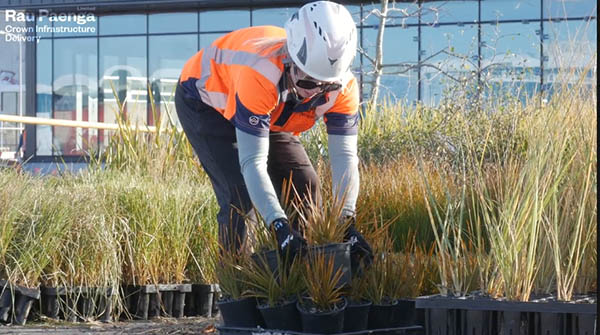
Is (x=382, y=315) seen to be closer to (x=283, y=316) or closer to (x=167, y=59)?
(x=283, y=316)

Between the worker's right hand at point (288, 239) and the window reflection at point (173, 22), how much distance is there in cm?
2479

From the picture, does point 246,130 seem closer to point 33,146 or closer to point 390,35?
point 390,35

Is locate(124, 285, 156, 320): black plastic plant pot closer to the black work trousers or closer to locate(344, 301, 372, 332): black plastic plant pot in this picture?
the black work trousers

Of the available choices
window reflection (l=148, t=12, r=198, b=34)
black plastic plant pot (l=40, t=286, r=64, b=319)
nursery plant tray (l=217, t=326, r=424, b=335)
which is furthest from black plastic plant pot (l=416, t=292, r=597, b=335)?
window reflection (l=148, t=12, r=198, b=34)

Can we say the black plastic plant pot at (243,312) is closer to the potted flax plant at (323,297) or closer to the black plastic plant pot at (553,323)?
the potted flax plant at (323,297)

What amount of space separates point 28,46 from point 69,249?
24670 mm

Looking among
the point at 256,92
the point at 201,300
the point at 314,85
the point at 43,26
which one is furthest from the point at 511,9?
the point at 256,92

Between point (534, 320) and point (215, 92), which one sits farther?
point (215, 92)

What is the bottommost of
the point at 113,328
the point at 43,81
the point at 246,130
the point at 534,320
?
the point at 113,328

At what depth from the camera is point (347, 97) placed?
15.3 feet

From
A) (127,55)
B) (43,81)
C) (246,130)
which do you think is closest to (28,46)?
(43,81)

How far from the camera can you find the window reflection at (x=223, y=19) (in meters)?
28.2

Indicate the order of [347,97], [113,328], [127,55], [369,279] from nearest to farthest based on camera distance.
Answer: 1. [369,279]
2. [347,97]
3. [113,328]
4. [127,55]

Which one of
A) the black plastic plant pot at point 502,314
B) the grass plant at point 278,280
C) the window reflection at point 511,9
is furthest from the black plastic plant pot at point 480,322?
the window reflection at point 511,9
